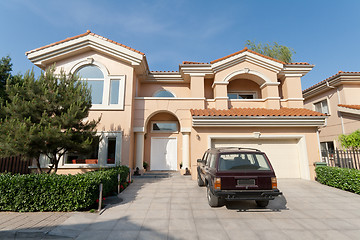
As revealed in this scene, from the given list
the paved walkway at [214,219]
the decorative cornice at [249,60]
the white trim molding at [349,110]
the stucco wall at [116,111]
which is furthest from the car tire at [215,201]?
the white trim molding at [349,110]

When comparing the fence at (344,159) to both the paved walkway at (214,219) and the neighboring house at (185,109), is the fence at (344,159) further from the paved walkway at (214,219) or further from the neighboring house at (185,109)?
the paved walkway at (214,219)

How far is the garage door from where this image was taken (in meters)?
9.91

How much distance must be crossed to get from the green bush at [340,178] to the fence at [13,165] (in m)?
15.8

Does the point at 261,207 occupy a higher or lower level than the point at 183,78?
lower

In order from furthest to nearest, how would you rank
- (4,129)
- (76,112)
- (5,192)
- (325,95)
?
(325,95), (76,112), (4,129), (5,192)

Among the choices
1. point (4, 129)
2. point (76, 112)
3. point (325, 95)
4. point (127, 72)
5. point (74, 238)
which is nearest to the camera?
point (74, 238)

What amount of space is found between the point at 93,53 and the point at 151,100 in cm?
483

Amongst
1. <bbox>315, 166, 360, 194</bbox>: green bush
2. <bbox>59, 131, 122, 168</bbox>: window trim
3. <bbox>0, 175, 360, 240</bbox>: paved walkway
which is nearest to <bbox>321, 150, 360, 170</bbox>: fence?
<bbox>315, 166, 360, 194</bbox>: green bush

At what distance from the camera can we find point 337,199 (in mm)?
6488

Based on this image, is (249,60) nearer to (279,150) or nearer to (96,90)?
(279,150)

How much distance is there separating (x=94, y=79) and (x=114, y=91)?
4.84ft

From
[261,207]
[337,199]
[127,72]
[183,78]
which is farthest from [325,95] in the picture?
[127,72]

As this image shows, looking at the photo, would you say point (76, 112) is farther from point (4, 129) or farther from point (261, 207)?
point (261, 207)

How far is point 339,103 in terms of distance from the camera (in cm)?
1310
